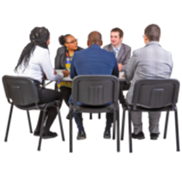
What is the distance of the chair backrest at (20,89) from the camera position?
4.56 metres

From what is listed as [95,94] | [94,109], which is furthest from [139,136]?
[95,94]

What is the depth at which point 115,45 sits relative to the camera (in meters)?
5.88

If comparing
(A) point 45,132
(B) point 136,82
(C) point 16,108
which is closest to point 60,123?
(A) point 45,132

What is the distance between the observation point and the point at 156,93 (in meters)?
4.47

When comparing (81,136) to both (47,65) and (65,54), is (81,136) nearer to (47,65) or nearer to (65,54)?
(47,65)

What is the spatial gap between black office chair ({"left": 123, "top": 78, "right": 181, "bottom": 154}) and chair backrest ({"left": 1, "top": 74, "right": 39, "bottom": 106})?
1259mm

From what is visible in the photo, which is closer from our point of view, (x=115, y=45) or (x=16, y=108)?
(x=16, y=108)

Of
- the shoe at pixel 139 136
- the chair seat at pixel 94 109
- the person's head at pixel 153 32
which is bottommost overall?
the shoe at pixel 139 136

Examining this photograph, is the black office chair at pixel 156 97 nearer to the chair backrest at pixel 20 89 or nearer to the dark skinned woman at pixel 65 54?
the chair backrest at pixel 20 89

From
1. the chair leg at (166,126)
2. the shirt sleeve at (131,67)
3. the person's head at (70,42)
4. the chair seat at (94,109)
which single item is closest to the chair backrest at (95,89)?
the chair seat at (94,109)

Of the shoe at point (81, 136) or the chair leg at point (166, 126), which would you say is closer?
the shoe at point (81, 136)

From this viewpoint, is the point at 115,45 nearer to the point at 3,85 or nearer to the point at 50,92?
the point at 50,92

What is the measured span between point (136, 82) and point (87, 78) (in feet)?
2.02

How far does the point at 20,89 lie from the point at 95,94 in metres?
1.01
